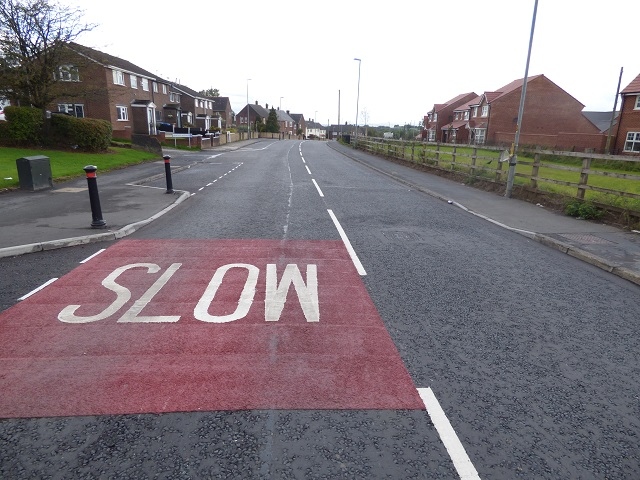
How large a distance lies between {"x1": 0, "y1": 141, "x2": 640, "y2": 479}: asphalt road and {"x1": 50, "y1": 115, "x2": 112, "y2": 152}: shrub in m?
20.0

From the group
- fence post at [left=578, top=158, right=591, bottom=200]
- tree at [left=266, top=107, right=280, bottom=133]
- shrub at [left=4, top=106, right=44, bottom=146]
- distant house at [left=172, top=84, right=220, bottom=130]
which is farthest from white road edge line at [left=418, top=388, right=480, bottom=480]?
tree at [left=266, top=107, right=280, bottom=133]

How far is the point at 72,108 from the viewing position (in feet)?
131

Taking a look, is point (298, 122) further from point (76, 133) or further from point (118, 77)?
point (76, 133)

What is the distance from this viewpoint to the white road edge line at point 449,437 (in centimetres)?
267

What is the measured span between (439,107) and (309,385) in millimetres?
91020

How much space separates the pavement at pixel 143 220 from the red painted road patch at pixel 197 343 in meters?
2.39

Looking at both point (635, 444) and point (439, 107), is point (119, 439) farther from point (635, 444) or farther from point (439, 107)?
point (439, 107)

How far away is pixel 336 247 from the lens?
784 centimetres

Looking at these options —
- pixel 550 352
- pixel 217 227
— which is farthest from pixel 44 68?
pixel 550 352

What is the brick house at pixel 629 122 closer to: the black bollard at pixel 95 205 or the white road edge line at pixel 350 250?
the white road edge line at pixel 350 250

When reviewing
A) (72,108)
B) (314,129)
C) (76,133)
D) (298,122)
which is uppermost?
(298,122)

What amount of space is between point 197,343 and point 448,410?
2383 millimetres

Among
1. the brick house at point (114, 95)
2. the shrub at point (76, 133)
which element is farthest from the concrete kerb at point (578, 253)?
the brick house at point (114, 95)

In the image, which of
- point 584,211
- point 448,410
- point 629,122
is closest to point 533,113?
point 629,122
